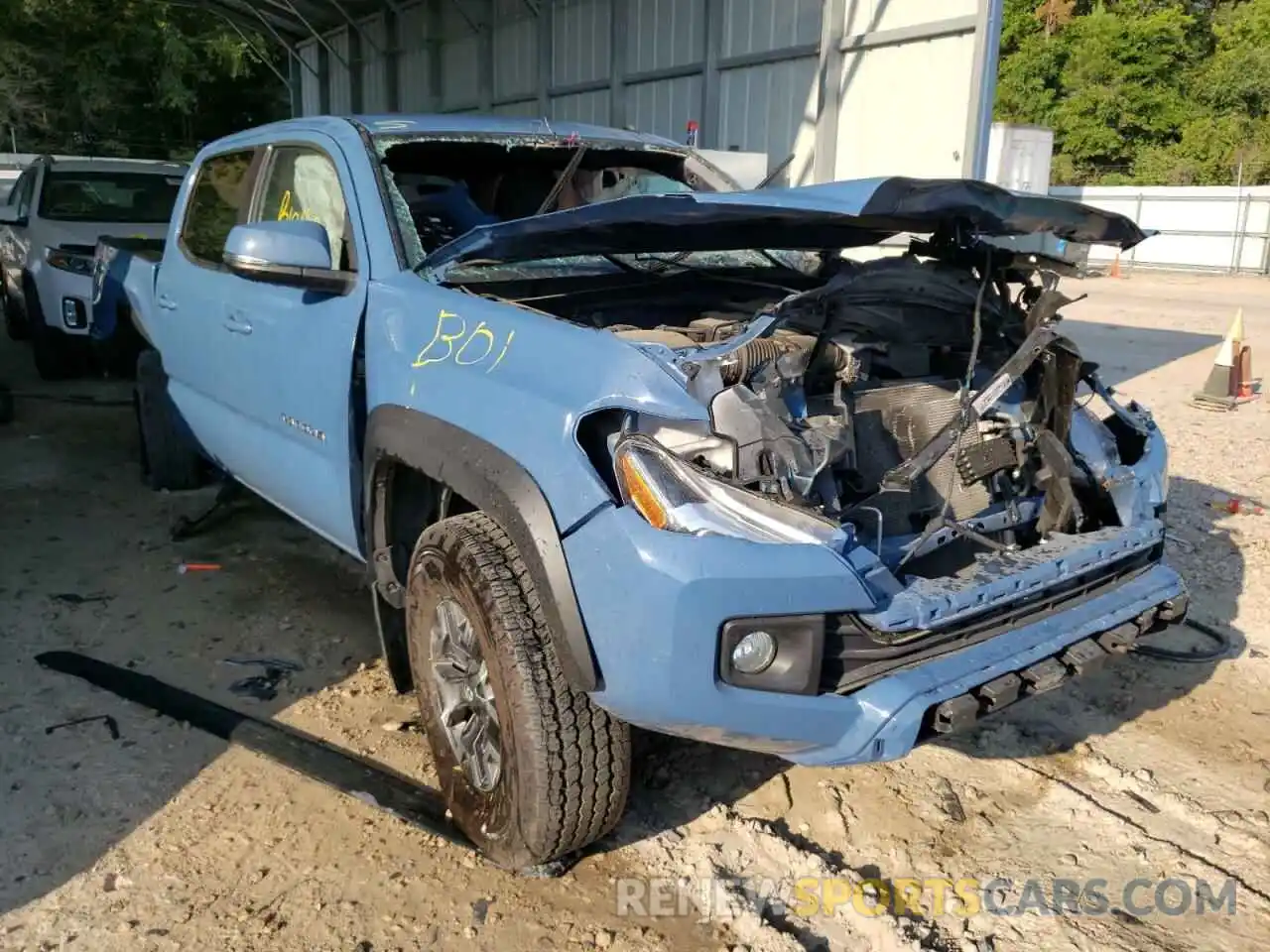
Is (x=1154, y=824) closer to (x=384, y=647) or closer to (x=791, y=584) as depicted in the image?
(x=791, y=584)

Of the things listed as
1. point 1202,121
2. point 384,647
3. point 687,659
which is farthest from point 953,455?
point 1202,121

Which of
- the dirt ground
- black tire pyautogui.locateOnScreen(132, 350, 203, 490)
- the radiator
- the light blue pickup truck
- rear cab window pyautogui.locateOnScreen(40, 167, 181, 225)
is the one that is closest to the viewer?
the light blue pickup truck

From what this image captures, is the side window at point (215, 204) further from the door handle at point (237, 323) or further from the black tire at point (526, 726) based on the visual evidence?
the black tire at point (526, 726)

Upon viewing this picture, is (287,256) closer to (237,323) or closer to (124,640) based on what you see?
(237,323)

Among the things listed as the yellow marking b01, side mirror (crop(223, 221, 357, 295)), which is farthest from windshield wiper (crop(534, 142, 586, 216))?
the yellow marking b01

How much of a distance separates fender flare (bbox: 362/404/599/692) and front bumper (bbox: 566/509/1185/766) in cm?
4

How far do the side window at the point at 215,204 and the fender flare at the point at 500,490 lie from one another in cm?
175

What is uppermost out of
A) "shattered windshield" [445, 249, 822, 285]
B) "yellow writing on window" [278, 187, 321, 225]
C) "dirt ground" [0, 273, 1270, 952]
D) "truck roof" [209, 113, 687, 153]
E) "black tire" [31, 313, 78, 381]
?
"truck roof" [209, 113, 687, 153]

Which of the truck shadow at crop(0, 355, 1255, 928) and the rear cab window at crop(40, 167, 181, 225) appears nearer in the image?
the truck shadow at crop(0, 355, 1255, 928)

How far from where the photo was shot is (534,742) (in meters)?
2.47

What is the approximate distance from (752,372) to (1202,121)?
38269mm

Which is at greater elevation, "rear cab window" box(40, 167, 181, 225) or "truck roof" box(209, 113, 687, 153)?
"truck roof" box(209, 113, 687, 153)

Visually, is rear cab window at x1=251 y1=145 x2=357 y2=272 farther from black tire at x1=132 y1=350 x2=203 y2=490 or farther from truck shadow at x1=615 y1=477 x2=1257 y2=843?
truck shadow at x1=615 y1=477 x2=1257 y2=843

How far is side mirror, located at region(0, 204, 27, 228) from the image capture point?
856 centimetres
